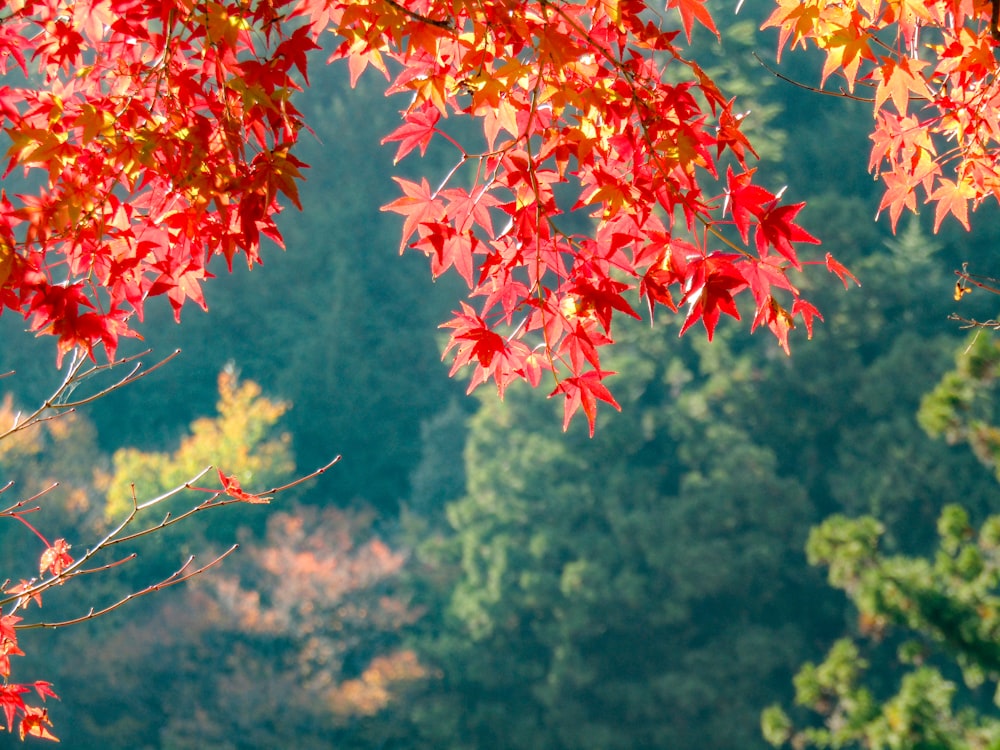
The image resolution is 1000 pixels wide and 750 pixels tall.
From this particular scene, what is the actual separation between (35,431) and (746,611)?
26.5ft

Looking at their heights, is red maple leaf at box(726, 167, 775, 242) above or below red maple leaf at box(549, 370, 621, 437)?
above

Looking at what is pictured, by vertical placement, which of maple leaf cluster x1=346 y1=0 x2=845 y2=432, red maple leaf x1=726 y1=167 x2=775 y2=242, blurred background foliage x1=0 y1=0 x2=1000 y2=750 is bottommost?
red maple leaf x1=726 y1=167 x2=775 y2=242

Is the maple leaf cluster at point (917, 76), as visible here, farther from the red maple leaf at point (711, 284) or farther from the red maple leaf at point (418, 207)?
the red maple leaf at point (418, 207)

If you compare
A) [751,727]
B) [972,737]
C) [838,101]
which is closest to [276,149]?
[972,737]

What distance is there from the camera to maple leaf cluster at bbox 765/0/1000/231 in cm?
107

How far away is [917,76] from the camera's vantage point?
109cm

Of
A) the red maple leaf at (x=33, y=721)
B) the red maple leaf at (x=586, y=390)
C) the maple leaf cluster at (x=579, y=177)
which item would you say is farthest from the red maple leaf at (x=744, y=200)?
the red maple leaf at (x=33, y=721)

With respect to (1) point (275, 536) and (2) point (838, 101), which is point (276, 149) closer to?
(1) point (275, 536)

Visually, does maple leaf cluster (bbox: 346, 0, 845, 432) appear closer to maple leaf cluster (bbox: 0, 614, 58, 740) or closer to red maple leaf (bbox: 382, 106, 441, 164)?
red maple leaf (bbox: 382, 106, 441, 164)

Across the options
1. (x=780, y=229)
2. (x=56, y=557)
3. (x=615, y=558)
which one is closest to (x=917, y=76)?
(x=780, y=229)

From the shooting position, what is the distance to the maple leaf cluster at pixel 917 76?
42.0 inches

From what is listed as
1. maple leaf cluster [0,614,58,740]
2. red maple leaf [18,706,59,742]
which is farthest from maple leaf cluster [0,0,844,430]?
red maple leaf [18,706,59,742]

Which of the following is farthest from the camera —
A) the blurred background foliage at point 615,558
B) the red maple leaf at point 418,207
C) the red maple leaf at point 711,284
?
the blurred background foliage at point 615,558

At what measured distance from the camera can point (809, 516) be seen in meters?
8.10
